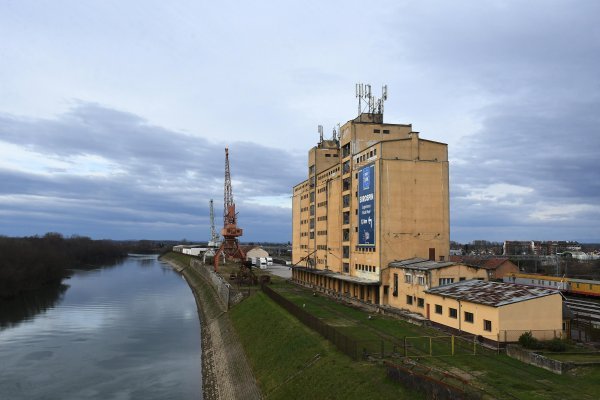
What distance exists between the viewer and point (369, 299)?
60250 millimetres

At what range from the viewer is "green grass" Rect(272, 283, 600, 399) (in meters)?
22.8

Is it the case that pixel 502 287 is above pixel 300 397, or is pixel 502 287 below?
above

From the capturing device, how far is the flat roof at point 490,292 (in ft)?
113

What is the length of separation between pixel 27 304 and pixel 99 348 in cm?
3976

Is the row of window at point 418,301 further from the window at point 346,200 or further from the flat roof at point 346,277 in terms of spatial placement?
the window at point 346,200

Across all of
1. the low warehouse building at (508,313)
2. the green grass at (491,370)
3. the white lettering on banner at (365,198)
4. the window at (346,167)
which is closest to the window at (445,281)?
the green grass at (491,370)

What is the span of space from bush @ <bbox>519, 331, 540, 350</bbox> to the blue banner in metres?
26.4

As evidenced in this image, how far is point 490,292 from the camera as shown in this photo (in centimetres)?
3762

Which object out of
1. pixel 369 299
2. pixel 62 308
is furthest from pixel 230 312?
pixel 62 308

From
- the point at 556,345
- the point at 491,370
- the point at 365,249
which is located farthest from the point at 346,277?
the point at 491,370

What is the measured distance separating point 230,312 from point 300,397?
3702cm

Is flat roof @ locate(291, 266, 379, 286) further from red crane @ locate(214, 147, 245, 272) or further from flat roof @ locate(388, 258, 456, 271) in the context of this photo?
red crane @ locate(214, 147, 245, 272)

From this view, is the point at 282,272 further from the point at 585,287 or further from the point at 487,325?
the point at 487,325

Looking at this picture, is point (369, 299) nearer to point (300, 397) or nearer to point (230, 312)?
point (230, 312)
